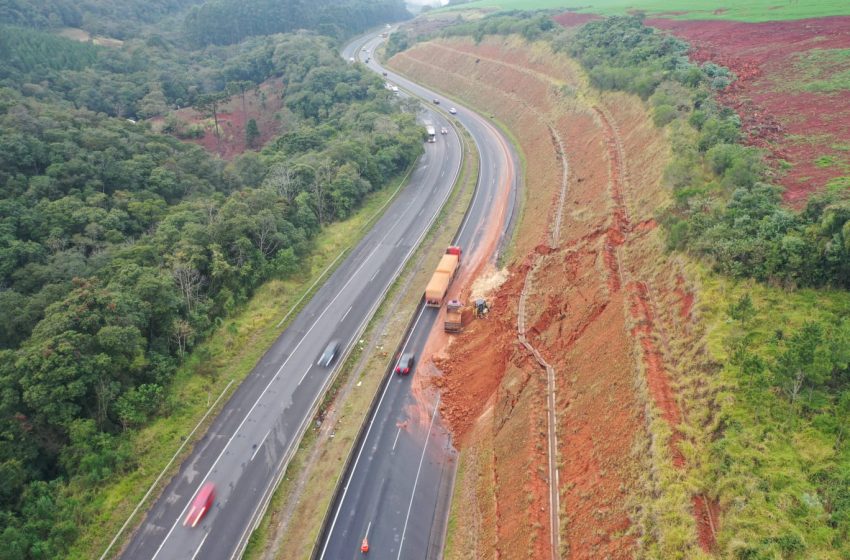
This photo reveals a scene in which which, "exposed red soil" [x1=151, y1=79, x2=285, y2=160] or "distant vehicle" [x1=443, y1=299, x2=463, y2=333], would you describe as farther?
"exposed red soil" [x1=151, y1=79, x2=285, y2=160]

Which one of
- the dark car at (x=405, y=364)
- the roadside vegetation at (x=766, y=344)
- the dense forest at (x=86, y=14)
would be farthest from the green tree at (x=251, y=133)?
the roadside vegetation at (x=766, y=344)

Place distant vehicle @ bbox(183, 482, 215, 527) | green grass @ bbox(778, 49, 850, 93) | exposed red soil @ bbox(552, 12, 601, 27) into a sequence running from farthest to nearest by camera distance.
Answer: exposed red soil @ bbox(552, 12, 601, 27) < green grass @ bbox(778, 49, 850, 93) < distant vehicle @ bbox(183, 482, 215, 527)

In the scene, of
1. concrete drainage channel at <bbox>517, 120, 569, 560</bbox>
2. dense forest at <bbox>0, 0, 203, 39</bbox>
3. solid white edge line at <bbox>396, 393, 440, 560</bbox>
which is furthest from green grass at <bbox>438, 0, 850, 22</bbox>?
dense forest at <bbox>0, 0, 203, 39</bbox>

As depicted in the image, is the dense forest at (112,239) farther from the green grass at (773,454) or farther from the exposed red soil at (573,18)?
the exposed red soil at (573,18)

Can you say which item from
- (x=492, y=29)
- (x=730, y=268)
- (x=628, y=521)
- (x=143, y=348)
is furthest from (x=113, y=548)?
(x=492, y=29)

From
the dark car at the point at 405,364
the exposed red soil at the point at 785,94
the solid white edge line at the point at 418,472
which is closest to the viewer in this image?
the solid white edge line at the point at 418,472

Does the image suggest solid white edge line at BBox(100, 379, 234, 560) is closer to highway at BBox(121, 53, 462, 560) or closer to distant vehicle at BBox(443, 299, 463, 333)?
highway at BBox(121, 53, 462, 560)

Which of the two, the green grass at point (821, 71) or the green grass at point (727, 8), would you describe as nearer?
the green grass at point (821, 71)
